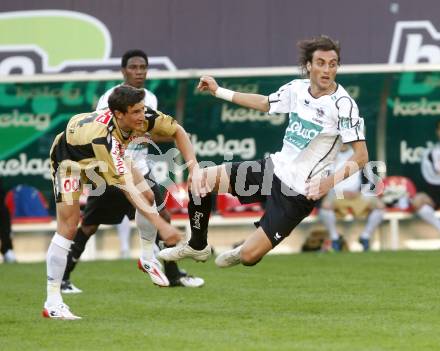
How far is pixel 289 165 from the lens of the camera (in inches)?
432

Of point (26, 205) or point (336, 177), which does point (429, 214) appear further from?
point (336, 177)

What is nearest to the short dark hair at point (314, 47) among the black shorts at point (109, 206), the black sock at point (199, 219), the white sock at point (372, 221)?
the black sock at point (199, 219)

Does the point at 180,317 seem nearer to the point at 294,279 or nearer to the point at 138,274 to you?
the point at 294,279

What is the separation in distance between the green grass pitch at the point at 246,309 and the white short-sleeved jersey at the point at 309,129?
4.04 ft

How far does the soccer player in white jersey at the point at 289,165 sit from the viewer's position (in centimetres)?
1081

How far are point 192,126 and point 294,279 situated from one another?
5.95 m

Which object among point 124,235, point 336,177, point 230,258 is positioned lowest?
point 124,235

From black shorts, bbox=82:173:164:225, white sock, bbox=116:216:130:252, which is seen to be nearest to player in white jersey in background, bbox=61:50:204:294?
black shorts, bbox=82:173:164:225

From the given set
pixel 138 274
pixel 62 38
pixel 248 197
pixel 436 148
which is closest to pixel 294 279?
pixel 138 274

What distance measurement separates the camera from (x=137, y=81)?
13.5 m

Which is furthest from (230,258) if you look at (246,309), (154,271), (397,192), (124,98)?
(397,192)

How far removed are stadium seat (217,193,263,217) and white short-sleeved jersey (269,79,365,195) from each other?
8674 millimetres

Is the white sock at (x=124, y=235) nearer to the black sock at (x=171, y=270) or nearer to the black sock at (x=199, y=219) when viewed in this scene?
the black sock at (x=171, y=270)

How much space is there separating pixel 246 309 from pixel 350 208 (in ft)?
28.8
